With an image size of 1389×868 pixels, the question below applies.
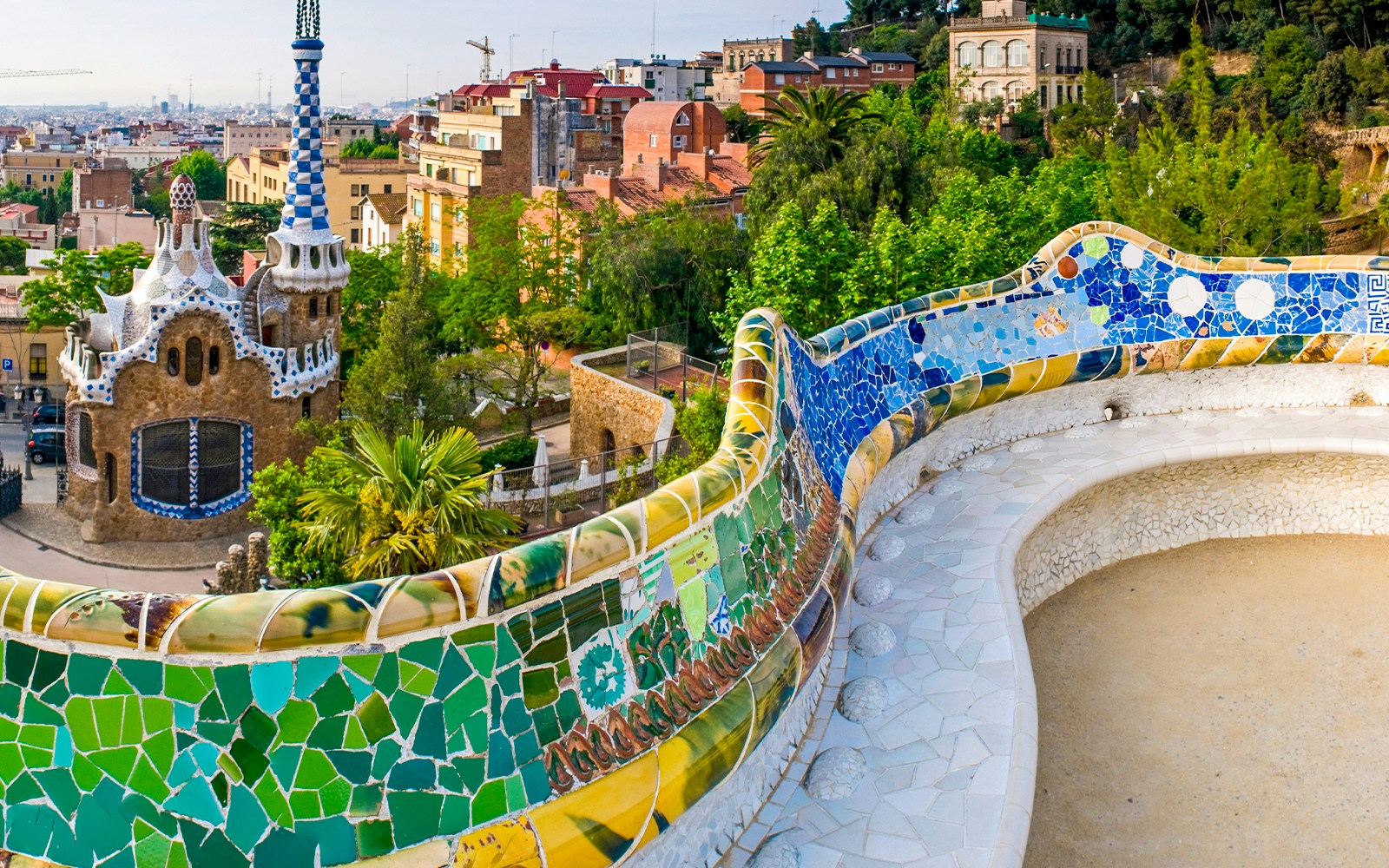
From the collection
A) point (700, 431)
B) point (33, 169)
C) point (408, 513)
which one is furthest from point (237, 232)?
point (33, 169)

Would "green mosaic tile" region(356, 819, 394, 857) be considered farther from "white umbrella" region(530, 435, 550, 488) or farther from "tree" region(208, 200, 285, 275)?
"tree" region(208, 200, 285, 275)

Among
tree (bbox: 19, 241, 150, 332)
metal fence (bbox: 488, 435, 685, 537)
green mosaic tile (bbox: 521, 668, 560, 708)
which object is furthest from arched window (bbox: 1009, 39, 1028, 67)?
green mosaic tile (bbox: 521, 668, 560, 708)

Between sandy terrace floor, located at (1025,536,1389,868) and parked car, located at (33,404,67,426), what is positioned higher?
parked car, located at (33,404,67,426)

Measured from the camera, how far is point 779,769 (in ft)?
21.5

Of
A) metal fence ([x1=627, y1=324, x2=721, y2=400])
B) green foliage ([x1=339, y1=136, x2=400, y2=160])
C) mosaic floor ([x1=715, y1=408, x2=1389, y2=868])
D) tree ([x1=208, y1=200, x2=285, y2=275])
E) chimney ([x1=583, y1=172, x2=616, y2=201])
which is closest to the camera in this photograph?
mosaic floor ([x1=715, y1=408, x2=1389, y2=868])

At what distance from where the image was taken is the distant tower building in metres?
20.3

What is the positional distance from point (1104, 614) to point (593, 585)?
5.55 m

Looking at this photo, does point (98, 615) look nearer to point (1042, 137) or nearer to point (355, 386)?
point (355, 386)

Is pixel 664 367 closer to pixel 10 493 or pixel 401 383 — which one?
pixel 401 383

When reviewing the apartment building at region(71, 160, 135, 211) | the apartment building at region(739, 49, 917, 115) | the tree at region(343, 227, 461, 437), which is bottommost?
the tree at region(343, 227, 461, 437)

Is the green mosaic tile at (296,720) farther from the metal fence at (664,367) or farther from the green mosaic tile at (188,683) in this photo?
the metal fence at (664,367)

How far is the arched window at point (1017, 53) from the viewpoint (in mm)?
59000

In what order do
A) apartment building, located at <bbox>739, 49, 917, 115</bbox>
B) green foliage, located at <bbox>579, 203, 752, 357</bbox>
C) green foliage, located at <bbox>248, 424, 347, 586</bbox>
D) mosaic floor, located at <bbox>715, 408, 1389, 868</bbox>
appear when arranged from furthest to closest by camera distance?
apartment building, located at <bbox>739, 49, 917, 115</bbox>
green foliage, located at <bbox>579, 203, 752, 357</bbox>
green foliage, located at <bbox>248, 424, 347, 586</bbox>
mosaic floor, located at <bbox>715, 408, 1389, 868</bbox>

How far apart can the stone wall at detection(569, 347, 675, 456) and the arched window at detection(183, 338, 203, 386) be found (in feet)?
17.6
